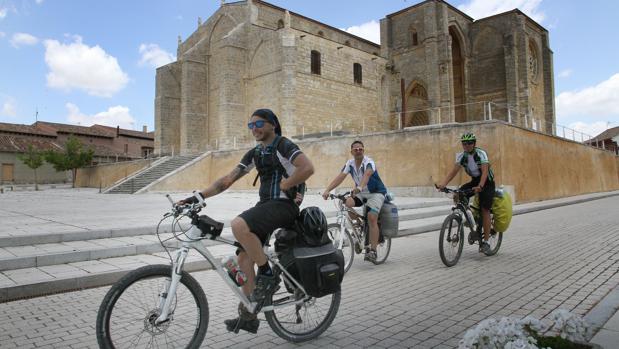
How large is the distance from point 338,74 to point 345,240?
2654cm

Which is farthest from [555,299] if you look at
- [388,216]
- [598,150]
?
[598,150]

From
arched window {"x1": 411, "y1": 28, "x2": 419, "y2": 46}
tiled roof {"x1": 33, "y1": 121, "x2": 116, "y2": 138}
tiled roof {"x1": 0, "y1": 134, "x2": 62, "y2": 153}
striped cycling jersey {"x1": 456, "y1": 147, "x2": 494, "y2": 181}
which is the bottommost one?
striped cycling jersey {"x1": 456, "y1": 147, "x2": 494, "y2": 181}

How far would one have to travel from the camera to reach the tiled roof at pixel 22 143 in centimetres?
4219

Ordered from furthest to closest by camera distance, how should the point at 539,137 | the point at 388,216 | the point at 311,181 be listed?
1. the point at 311,181
2. the point at 539,137
3. the point at 388,216

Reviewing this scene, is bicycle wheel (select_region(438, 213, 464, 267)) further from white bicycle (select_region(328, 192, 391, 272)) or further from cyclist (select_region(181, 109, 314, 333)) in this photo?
cyclist (select_region(181, 109, 314, 333))

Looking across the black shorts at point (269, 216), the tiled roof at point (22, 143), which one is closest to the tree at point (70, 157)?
the tiled roof at point (22, 143)

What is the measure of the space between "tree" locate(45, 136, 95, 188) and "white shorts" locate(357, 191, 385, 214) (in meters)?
39.0

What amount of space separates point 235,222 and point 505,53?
3640 centimetres

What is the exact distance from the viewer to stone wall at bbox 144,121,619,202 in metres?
15.7

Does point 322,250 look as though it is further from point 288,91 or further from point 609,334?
point 288,91

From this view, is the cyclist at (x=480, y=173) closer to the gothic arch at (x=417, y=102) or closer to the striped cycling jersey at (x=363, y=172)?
the striped cycling jersey at (x=363, y=172)

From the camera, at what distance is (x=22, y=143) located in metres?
44.2

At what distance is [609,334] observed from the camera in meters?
2.82

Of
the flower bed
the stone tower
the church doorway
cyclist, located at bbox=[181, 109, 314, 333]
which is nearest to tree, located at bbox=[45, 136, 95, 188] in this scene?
the stone tower
